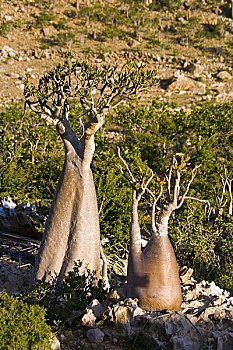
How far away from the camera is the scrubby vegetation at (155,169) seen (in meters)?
16.1

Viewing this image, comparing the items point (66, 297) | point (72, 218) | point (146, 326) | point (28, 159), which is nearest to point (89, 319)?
point (66, 297)

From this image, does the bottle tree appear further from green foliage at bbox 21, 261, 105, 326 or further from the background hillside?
the background hillside

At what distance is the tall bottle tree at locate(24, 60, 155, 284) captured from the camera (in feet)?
33.4

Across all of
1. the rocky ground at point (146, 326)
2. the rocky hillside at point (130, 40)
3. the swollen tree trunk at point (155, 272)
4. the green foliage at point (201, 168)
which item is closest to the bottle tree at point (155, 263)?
the swollen tree trunk at point (155, 272)

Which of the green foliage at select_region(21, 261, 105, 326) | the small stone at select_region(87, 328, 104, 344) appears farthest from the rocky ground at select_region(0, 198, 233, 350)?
the green foliage at select_region(21, 261, 105, 326)

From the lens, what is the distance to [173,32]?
204ft

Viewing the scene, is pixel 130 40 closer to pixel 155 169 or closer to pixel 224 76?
pixel 224 76

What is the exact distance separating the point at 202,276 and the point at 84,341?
739 cm

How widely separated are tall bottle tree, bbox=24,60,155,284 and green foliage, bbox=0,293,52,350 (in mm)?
2150

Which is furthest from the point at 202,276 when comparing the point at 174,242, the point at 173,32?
the point at 173,32

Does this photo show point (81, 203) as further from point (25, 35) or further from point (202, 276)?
point (25, 35)

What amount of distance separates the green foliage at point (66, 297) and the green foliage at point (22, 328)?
2.18 feet

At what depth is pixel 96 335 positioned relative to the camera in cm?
898

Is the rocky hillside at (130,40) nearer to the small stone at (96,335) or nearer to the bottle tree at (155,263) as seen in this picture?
the bottle tree at (155,263)
